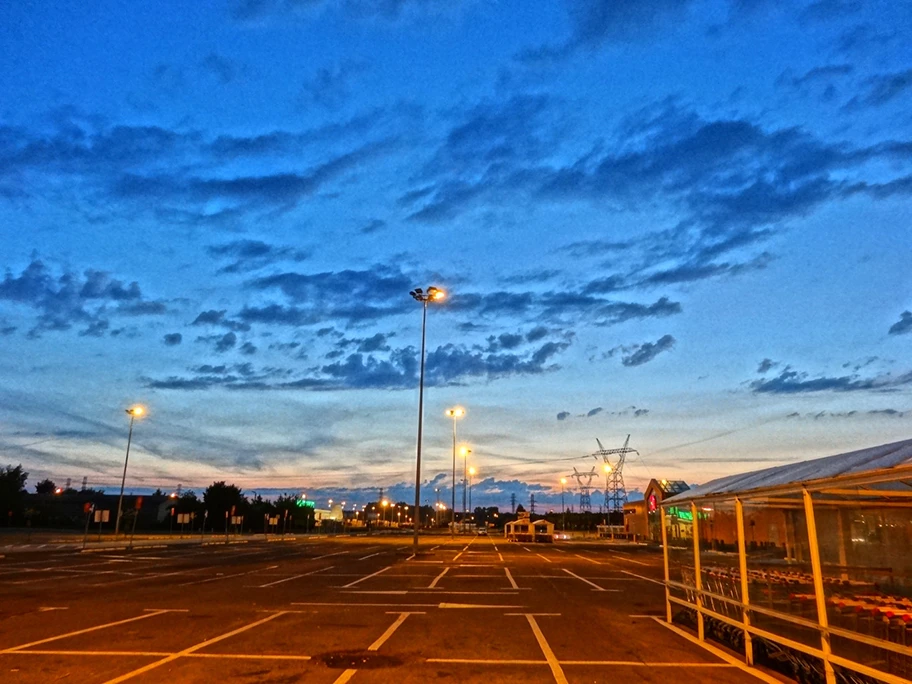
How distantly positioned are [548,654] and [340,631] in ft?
13.1

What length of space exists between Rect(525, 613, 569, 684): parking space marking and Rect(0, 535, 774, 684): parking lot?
0.03m

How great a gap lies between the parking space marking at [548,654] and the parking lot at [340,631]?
0.03 meters

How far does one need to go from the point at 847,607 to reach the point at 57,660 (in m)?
11.0

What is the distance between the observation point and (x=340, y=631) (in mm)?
12312

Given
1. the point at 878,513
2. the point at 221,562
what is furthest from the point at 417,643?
the point at 221,562

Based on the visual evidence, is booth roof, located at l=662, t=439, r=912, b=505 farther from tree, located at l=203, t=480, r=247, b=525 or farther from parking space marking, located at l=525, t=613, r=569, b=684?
tree, located at l=203, t=480, r=247, b=525

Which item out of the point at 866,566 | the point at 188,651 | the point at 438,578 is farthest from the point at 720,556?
the point at 438,578

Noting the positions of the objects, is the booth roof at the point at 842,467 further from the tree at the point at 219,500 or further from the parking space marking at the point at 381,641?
the tree at the point at 219,500

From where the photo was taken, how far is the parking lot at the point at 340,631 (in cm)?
916

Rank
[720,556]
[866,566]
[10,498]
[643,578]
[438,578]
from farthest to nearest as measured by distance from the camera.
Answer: [10,498] < [643,578] < [438,578] < [720,556] < [866,566]

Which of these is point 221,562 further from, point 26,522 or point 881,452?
point 26,522

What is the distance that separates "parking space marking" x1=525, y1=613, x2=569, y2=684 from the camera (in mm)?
8876

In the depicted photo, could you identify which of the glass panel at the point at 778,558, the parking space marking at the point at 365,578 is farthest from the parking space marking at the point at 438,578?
the glass panel at the point at 778,558

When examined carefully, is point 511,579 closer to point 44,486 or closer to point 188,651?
point 188,651
